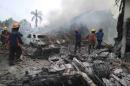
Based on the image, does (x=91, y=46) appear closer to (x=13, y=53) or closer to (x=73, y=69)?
(x=13, y=53)

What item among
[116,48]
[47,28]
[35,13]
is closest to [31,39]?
[116,48]

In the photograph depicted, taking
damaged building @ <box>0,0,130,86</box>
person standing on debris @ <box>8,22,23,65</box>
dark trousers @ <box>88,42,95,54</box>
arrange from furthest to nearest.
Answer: dark trousers @ <box>88,42,95,54</box> → person standing on debris @ <box>8,22,23,65</box> → damaged building @ <box>0,0,130,86</box>

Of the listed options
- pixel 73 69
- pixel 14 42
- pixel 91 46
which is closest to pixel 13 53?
pixel 14 42

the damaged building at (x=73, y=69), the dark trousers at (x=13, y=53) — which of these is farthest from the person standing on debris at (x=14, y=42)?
the damaged building at (x=73, y=69)

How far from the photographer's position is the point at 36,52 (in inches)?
711

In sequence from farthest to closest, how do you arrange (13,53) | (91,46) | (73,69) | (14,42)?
1. (91,46)
2. (13,53)
3. (14,42)
4. (73,69)

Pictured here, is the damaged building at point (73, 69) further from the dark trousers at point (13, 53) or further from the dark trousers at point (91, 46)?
the dark trousers at point (91, 46)

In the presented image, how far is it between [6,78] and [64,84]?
274 centimetres

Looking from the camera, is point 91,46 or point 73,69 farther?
point 91,46

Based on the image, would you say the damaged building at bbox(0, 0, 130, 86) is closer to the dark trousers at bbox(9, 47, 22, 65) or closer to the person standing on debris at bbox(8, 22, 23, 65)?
the dark trousers at bbox(9, 47, 22, 65)

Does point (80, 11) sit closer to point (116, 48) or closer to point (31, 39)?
point (31, 39)

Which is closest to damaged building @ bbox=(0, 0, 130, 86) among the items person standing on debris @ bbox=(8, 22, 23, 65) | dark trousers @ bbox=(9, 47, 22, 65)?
dark trousers @ bbox=(9, 47, 22, 65)

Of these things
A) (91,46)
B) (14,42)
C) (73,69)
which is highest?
(14,42)

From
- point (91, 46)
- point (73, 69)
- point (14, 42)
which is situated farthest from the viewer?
point (91, 46)
